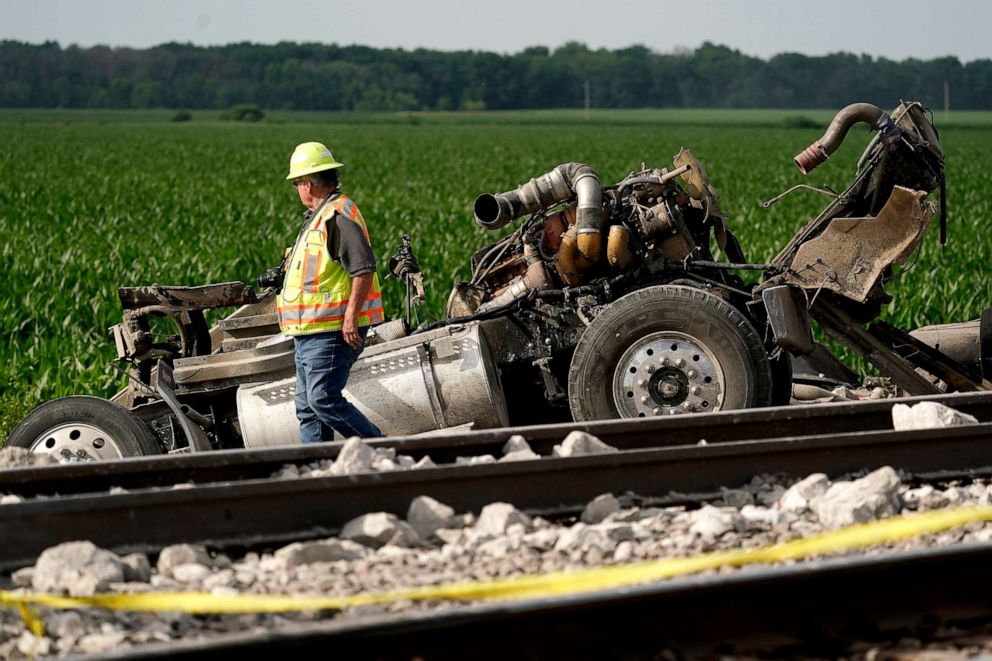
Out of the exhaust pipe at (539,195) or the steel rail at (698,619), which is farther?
the exhaust pipe at (539,195)

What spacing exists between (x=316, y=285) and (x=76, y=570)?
8.86 feet

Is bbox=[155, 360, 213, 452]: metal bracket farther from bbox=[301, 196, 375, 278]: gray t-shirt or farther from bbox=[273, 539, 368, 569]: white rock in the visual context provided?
bbox=[273, 539, 368, 569]: white rock

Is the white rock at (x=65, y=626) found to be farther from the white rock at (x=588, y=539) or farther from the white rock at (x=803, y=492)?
the white rock at (x=803, y=492)

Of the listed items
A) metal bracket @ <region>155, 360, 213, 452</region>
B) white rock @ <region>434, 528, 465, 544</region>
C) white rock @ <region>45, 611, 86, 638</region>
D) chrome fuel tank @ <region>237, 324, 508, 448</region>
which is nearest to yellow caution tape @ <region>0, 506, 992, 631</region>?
white rock @ <region>45, 611, 86, 638</region>

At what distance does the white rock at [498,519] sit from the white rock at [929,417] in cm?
209

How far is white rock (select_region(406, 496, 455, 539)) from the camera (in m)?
5.23

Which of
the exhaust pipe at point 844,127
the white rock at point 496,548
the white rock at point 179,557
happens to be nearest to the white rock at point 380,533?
the white rock at point 496,548

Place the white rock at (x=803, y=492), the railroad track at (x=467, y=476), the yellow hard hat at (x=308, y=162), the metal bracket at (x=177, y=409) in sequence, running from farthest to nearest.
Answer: the metal bracket at (x=177, y=409) → the yellow hard hat at (x=308, y=162) → the white rock at (x=803, y=492) → the railroad track at (x=467, y=476)

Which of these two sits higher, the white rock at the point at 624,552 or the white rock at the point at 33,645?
the white rock at the point at 33,645

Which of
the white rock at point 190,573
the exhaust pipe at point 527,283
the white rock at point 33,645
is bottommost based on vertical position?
the white rock at point 33,645

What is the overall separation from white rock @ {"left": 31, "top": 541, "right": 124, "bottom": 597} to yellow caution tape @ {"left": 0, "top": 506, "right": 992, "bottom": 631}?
0.26ft

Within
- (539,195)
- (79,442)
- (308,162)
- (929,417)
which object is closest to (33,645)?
(79,442)

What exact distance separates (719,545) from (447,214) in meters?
21.0

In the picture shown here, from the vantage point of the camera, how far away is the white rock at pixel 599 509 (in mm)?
5449
